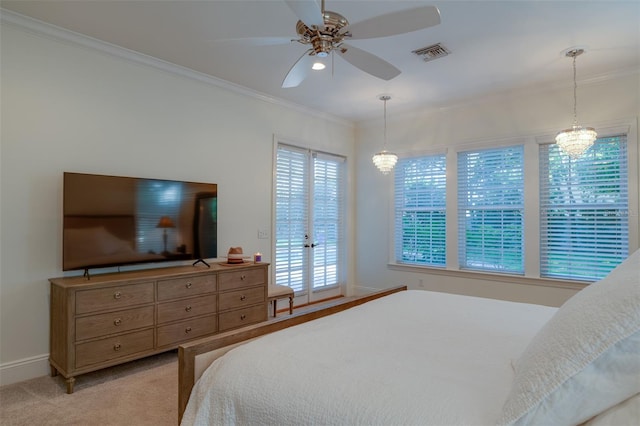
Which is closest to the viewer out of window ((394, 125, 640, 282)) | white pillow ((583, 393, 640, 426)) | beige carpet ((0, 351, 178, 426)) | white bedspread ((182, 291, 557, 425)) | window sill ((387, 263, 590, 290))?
white pillow ((583, 393, 640, 426))

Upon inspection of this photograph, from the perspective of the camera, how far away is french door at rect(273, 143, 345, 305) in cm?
477

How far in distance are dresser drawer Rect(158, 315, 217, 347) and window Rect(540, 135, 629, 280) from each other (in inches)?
146

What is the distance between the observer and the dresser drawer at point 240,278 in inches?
136

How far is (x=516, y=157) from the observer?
4320 mm

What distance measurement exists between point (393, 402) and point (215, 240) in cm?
295

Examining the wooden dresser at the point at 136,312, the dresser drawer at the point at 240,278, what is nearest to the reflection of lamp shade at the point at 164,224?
the wooden dresser at the point at 136,312

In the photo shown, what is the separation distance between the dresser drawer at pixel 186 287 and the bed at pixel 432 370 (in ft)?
5.04

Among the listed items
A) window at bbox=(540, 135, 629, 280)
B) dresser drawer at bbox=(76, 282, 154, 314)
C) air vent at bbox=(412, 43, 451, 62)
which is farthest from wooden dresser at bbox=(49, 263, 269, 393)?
window at bbox=(540, 135, 629, 280)

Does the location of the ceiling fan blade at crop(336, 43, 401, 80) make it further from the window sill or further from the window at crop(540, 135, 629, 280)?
the window sill

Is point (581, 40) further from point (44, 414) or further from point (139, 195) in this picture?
point (44, 414)

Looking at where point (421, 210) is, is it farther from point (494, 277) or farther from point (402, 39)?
point (402, 39)

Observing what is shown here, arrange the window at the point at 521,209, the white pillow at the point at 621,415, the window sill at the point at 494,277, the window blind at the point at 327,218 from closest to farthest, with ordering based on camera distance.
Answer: the white pillow at the point at 621,415
the window at the point at 521,209
the window sill at the point at 494,277
the window blind at the point at 327,218

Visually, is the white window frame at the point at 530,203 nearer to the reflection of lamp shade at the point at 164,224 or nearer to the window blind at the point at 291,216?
the window blind at the point at 291,216

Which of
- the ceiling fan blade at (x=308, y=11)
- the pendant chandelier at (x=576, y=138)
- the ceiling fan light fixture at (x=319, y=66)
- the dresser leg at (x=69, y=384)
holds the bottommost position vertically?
the dresser leg at (x=69, y=384)
